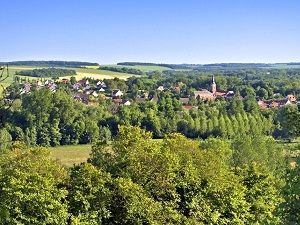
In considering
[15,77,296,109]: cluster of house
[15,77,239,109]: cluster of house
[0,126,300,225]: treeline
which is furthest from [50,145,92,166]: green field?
[15,77,239,109]: cluster of house

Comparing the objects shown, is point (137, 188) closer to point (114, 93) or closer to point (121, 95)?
point (121, 95)

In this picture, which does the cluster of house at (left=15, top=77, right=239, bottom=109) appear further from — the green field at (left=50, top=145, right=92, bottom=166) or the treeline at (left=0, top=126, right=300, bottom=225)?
the treeline at (left=0, top=126, right=300, bottom=225)

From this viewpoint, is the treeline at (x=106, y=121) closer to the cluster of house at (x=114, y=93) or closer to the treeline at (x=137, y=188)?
the cluster of house at (x=114, y=93)

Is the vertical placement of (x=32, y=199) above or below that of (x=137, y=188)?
below

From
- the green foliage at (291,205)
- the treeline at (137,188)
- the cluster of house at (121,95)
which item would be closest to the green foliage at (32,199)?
the treeline at (137,188)

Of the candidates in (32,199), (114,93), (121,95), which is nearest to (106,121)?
(121,95)

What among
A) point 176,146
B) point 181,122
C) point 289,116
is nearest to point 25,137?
point 181,122
